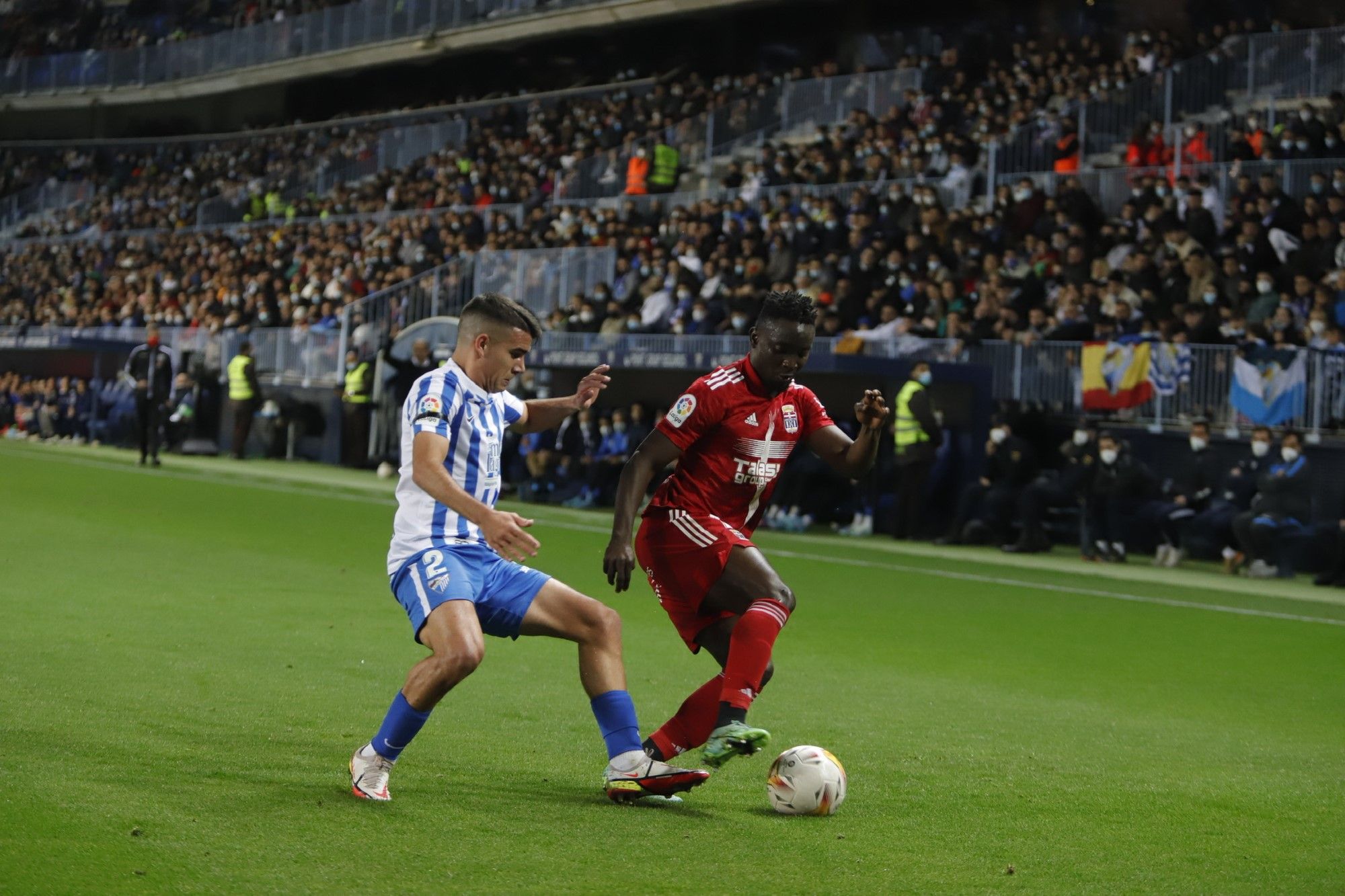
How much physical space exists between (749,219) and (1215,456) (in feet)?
34.9

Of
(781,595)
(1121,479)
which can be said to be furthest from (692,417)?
(1121,479)

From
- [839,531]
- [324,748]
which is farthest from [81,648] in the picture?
[839,531]

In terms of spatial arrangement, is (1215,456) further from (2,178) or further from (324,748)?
(2,178)

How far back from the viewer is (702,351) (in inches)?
884

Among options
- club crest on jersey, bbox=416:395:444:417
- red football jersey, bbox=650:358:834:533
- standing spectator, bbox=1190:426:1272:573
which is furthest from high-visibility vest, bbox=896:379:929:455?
club crest on jersey, bbox=416:395:444:417

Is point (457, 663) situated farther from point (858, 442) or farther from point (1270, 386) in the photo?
point (1270, 386)

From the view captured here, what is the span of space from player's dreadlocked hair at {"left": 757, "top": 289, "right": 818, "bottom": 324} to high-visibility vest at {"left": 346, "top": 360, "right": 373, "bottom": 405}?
70.5ft

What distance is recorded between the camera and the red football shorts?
20.0 feet

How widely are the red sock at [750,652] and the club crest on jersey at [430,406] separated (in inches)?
55.1

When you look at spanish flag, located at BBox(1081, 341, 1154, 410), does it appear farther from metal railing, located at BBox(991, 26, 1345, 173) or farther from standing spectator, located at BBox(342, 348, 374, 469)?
standing spectator, located at BBox(342, 348, 374, 469)

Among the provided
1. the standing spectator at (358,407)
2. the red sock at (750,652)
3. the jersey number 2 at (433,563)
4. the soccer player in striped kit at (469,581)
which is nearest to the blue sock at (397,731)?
the soccer player in striped kit at (469,581)

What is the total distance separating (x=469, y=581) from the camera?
550cm

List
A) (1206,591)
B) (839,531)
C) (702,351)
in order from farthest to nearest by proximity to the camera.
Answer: (702,351) < (839,531) < (1206,591)

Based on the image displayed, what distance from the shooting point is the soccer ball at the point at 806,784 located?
5453mm
